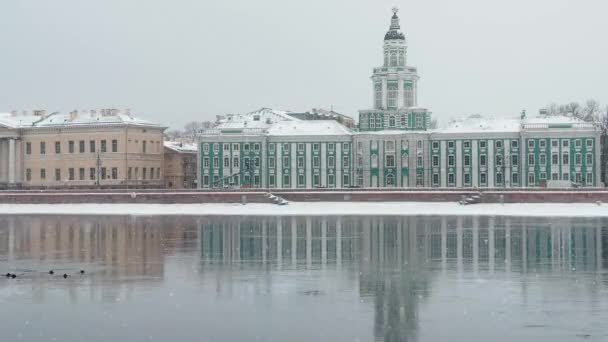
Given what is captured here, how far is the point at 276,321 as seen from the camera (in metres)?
19.6

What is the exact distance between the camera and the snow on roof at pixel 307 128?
108688 millimetres

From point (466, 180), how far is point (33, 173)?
1774 inches

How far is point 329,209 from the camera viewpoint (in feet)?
226

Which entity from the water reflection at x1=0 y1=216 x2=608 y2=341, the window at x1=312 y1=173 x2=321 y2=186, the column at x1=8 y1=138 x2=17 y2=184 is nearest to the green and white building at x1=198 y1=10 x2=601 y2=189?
the window at x1=312 y1=173 x2=321 y2=186

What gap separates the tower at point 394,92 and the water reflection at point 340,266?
199ft

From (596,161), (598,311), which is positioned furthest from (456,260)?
(596,161)

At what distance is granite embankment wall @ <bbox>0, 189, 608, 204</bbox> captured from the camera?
7025 cm

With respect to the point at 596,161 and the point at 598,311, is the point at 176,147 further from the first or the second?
the point at 598,311

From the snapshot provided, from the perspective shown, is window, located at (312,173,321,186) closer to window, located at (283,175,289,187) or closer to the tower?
window, located at (283,175,289,187)

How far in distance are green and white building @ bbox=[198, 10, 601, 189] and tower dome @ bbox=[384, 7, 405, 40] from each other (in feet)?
0.35

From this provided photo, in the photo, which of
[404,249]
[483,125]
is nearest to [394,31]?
[483,125]

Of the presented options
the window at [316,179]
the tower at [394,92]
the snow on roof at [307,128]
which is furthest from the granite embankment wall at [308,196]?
the tower at [394,92]

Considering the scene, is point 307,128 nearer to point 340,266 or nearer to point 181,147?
point 181,147

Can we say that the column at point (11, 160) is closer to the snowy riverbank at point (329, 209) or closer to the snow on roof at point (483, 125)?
the snowy riverbank at point (329, 209)
